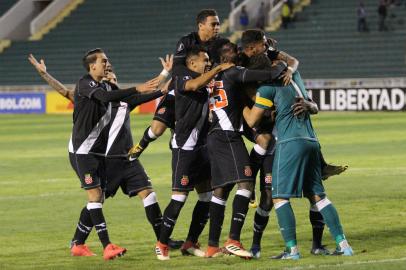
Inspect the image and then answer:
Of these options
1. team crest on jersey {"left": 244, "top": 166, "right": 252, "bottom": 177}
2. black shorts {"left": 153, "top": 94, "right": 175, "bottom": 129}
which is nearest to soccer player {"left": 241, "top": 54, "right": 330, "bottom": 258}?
team crest on jersey {"left": 244, "top": 166, "right": 252, "bottom": 177}

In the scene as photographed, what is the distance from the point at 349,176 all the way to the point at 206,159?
8538mm

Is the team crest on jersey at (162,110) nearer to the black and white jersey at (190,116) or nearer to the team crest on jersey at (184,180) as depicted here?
the black and white jersey at (190,116)

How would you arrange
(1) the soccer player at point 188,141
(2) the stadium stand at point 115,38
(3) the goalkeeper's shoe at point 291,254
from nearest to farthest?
1. (3) the goalkeeper's shoe at point 291,254
2. (1) the soccer player at point 188,141
3. (2) the stadium stand at point 115,38

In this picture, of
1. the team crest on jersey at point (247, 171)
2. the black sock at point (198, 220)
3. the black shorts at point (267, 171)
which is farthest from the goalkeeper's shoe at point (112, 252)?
the black shorts at point (267, 171)

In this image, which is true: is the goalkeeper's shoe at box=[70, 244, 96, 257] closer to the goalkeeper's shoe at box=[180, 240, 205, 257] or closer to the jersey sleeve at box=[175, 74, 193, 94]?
the goalkeeper's shoe at box=[180, 240, 205, 257]

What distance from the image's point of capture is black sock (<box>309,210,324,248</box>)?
10.7 meters

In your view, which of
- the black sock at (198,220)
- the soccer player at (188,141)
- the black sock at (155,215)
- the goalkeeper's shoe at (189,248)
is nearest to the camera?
the soccer player at (188,141)

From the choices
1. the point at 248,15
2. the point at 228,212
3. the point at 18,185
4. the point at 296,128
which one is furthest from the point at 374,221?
the point at 248,15

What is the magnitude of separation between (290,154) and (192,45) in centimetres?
169

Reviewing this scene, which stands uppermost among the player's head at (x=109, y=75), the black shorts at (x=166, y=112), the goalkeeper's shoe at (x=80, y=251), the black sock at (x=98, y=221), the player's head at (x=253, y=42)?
the player's head at (x=253, y=42)

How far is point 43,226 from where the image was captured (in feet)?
44.7

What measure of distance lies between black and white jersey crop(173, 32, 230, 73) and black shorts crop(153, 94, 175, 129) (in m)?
1.19

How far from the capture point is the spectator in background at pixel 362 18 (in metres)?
47.0

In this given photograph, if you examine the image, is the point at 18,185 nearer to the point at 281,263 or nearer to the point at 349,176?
the point at 349,176
